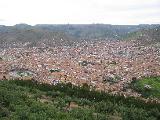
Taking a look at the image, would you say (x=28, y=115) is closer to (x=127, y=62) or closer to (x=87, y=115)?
(x=87, y=115)

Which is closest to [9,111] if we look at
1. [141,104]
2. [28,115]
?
[28,115]

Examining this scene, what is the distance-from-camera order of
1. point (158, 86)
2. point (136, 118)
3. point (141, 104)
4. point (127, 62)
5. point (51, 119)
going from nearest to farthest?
1. point (51, 119)
2. point (136, 118)
3. point (141, 104)
4. point (158, 86)
5. point (127, 62)

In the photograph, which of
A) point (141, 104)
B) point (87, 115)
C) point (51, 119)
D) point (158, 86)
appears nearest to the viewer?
point (51, 119)

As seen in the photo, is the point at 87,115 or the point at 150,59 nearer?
the point at 87,115

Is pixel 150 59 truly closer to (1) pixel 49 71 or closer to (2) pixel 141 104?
(1) pixel 49 71

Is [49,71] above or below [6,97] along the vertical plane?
below

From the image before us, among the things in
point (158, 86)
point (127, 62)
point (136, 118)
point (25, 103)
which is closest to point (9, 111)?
point (25, 103)
